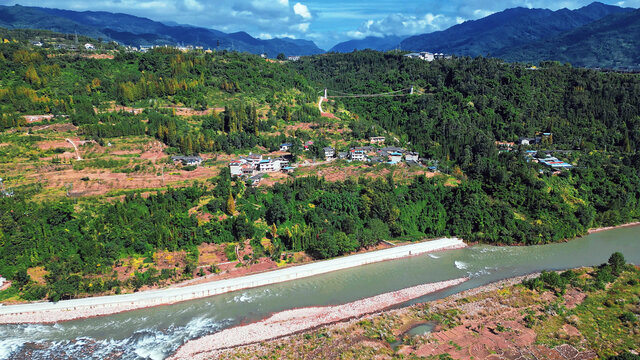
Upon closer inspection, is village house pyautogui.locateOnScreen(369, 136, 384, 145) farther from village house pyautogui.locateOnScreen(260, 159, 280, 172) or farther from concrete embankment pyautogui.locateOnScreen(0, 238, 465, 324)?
concrete embankment pyautogui.locateOnScreen(0, 238, 465, 324)

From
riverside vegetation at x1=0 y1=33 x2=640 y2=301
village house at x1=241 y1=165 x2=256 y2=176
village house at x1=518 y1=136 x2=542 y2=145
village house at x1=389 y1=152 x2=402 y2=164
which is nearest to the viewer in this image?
riverside vegetation at x1=0 y1=33 x2=640 y2=301

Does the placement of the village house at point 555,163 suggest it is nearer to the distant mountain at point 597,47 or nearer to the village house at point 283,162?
the village house at point 283,162

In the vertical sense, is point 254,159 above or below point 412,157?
below

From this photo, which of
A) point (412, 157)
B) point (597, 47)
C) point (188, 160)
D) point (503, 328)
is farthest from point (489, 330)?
point (597, 47)

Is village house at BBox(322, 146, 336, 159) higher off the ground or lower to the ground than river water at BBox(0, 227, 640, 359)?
higher

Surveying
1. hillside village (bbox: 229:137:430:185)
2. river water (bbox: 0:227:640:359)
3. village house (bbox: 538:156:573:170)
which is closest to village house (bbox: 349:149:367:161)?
hillside village (bbox: 229:137:430:185)

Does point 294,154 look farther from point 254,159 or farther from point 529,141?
point 529,141

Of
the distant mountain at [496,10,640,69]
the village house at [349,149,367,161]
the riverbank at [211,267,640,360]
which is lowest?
the riverbank at [211,267,640,360]

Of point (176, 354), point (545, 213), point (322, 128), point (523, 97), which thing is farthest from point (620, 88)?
point (176, 354)
